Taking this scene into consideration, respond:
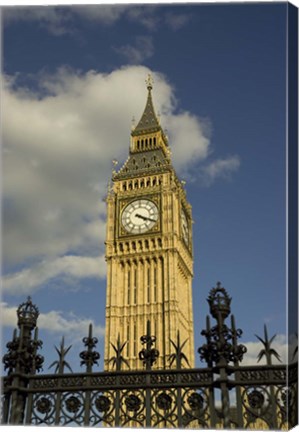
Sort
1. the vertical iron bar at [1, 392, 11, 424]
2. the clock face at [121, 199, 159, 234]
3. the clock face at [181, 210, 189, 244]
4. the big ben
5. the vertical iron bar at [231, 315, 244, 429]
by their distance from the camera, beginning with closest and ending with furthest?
the vertical iron bar at [231, 315, 244, 429] < the vertical iron bar at [1, 392, 11, 424] < the big ben < the clock face at [121, 199, 159, 234] < the clock face at [181, 210, 189, 244]

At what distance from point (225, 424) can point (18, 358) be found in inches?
114

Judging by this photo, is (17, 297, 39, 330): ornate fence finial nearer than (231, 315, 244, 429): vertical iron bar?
No

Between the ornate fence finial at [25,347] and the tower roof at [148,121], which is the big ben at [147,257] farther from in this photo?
the ornate fence finial at [25,347]

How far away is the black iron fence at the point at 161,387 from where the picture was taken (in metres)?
6.84

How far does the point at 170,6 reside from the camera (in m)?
10.0

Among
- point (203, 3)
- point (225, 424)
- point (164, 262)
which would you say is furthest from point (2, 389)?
point (164, 262)

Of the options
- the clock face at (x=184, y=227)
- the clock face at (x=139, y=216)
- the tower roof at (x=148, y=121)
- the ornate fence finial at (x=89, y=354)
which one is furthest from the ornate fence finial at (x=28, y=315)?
the tower roof at (x=148, y=121)

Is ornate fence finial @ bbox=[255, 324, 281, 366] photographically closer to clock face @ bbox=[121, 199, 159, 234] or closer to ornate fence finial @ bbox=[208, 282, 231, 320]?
ornate fence finial @ bbox=[208, 282, 231, 320]

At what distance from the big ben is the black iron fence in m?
30.0

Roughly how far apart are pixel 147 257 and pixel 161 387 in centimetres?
3279

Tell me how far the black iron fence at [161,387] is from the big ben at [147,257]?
3001 cm

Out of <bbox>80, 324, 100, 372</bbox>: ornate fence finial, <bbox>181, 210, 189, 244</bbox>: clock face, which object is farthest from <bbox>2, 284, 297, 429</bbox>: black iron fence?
<bbox>181, 210, 189, 244</bbox>: clock face

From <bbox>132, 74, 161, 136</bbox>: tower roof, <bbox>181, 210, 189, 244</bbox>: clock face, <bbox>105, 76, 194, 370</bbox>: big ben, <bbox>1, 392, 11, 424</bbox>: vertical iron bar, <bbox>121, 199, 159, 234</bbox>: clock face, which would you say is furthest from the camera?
<bbox>132, 74, 161, 136</bbox>: tower roof

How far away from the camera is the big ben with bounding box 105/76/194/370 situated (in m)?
38.3
